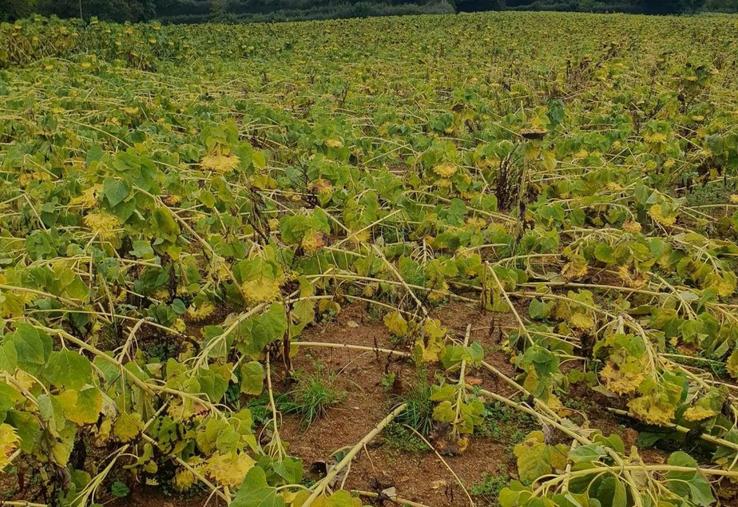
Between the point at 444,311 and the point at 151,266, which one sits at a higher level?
the point at 151,266

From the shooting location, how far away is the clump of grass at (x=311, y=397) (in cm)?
260

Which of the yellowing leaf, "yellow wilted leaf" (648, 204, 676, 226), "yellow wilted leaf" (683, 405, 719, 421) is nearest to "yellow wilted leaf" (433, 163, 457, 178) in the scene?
"yellow wilted leaf" (648, 204, 676, 226)

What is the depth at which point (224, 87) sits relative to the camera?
8.88 m

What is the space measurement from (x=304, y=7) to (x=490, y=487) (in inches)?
1679

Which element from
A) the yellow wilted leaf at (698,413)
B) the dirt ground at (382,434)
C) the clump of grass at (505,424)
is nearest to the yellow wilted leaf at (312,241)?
the dirt ground at (382,434)

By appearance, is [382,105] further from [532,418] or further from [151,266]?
[532,418]

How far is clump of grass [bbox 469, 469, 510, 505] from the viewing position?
2.22m

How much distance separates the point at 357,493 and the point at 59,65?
30.6 ft

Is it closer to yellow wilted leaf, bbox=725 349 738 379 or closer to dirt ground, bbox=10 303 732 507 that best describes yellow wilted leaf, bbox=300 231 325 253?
dirt ground, bbox=10 303 732 507

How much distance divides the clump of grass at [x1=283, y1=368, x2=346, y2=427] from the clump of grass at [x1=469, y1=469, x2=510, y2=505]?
64cm

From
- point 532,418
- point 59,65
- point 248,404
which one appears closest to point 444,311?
point 532,418

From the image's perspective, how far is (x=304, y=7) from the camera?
137 feet

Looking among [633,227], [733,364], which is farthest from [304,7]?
[733,364]

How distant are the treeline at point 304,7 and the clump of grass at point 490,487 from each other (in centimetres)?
2918
